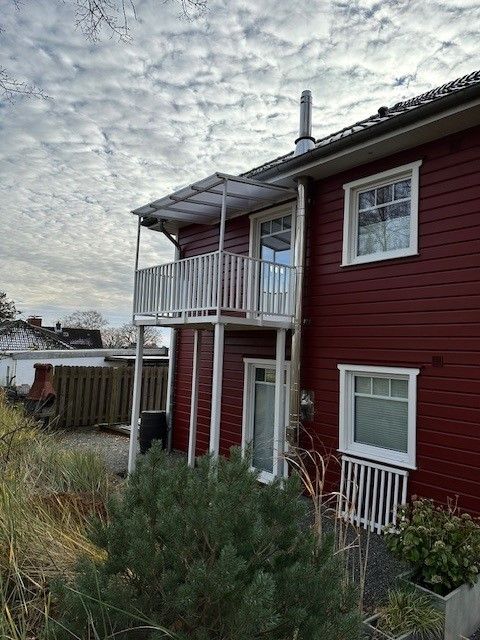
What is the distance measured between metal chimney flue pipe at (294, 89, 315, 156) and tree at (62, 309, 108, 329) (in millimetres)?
33889

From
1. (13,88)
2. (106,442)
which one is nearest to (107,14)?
(13,88)

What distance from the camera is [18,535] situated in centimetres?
297

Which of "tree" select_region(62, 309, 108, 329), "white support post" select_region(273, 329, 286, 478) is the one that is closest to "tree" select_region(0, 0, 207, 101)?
"white support post" select_region(273, 329, 286, 478)

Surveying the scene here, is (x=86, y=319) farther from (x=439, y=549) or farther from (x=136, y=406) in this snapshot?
(x=439, y=549)

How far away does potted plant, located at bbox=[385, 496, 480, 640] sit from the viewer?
11.5ft

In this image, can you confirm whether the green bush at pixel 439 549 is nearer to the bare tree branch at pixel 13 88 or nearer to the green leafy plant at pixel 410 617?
the green leafy plant at pixel 410 617

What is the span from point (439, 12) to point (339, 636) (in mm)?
6502

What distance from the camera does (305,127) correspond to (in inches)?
324

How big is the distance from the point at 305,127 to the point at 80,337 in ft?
87.2

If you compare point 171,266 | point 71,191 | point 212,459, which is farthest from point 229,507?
point 71,191

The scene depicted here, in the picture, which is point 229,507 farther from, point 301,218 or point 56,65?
point 301,218

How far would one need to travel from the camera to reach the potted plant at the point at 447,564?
3.50 m

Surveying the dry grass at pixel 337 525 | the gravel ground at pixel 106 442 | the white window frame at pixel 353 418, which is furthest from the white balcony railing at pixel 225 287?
the gravel ground at pixel 106 442

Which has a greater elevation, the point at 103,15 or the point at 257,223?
the point at 103,15
